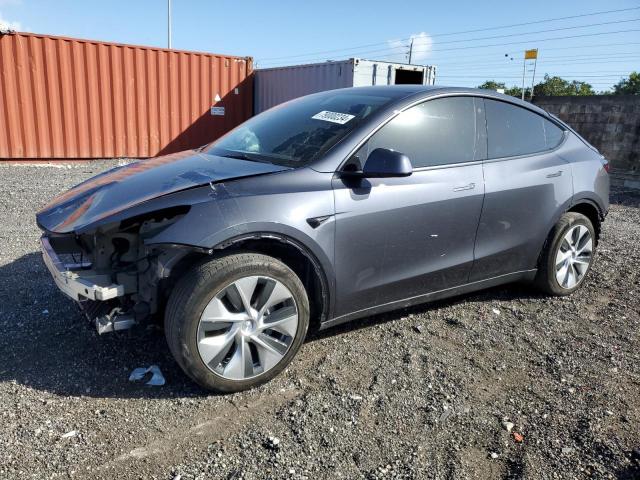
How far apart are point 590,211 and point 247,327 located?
3191 millimetres

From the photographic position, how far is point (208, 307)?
2555mm

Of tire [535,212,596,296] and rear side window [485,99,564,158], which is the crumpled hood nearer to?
rear side window [485,99,564,158]

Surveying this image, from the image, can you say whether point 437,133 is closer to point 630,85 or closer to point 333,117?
point 333,117

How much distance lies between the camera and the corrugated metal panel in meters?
11.5

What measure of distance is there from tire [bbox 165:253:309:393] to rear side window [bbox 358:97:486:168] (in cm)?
94

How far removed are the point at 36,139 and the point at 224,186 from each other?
989 centimetres

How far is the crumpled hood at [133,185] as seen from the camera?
264 cm

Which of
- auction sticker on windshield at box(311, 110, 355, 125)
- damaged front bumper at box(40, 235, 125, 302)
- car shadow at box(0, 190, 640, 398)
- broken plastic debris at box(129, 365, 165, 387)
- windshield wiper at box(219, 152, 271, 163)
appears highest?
auction sticker on windshield at box(311, 110, 355, 125)

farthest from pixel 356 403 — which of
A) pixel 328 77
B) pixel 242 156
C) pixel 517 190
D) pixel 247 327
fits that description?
pixel 328 77

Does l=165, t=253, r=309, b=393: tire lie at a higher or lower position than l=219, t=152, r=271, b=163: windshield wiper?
lower

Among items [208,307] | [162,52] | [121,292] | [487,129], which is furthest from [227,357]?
[162,52]

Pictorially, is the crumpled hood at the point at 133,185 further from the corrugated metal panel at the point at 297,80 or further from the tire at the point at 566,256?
the corrugated metal panel at the point at 297,80

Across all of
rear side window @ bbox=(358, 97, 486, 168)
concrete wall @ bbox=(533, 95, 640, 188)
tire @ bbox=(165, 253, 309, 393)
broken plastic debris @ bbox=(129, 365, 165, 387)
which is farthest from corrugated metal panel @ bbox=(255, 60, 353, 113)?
broken plastic debris @ bbox=(129, 365, 165, 387)

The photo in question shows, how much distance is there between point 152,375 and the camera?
2879mm
